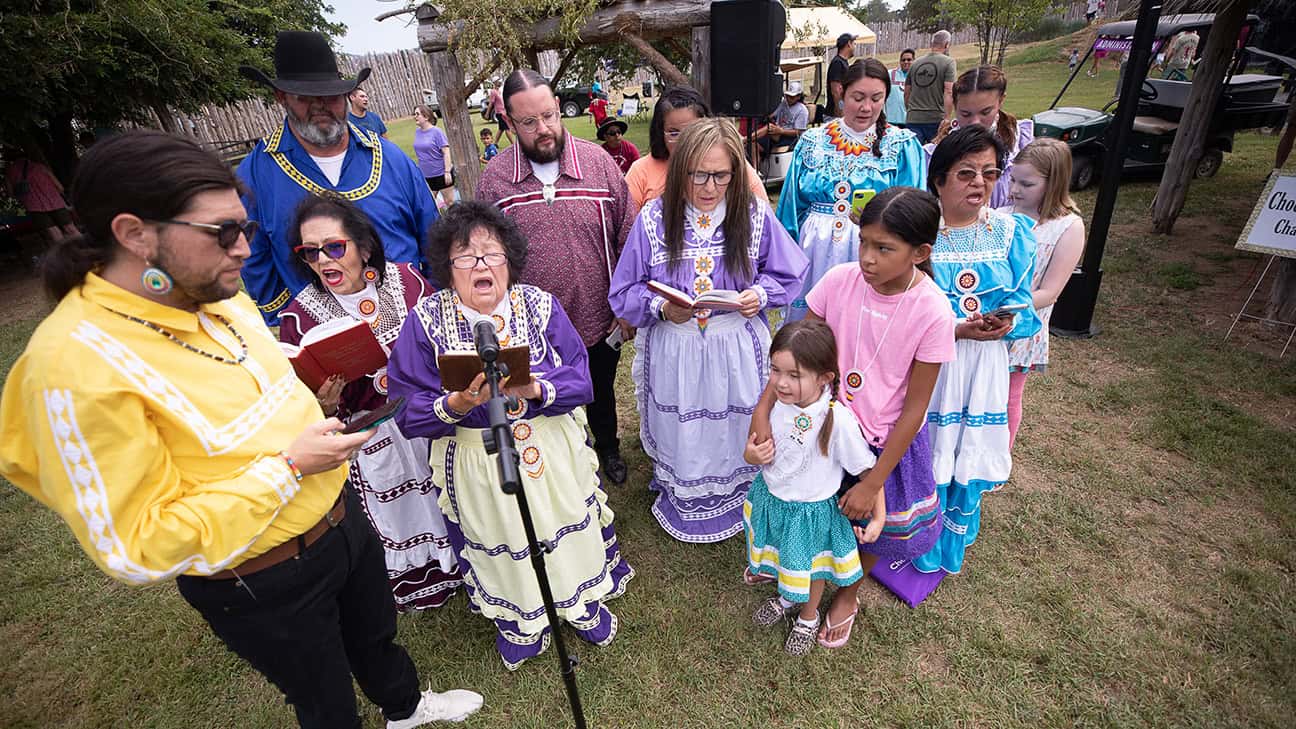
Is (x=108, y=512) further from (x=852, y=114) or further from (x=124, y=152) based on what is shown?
(x=852, y=114)

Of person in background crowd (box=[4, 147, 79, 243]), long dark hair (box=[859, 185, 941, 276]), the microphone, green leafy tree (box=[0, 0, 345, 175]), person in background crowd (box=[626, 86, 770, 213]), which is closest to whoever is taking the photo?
the microphone

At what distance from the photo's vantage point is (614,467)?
3.96m

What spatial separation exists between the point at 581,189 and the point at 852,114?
62.4 inches

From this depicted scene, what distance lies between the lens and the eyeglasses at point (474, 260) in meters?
2.16

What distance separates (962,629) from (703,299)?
6.39ft

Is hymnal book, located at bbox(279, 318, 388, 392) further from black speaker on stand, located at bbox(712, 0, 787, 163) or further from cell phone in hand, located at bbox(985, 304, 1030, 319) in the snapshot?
black speaker on stand, located at bbox(712, 0, 787, 163)

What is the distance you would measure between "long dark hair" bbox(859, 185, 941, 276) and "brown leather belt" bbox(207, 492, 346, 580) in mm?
1990

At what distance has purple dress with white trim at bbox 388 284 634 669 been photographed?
226cm

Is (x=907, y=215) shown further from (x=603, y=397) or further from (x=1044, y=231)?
(x=603, y=397)

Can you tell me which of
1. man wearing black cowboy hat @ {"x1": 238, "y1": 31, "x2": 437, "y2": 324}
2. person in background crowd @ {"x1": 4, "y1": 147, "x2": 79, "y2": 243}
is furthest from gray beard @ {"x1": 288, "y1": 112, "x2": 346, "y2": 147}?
person in background crowd @ {"x1": 4, "y1": 147, "x2": 79, "y2": 243}

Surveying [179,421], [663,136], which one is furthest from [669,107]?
[179,421]

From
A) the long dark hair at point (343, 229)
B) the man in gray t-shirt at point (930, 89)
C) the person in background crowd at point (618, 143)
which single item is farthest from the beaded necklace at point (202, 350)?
the man in gray t-shirt at point (930, 89)

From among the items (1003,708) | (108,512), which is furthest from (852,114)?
(108,512)

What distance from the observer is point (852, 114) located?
3303mm
